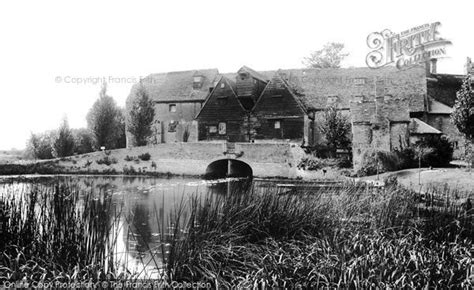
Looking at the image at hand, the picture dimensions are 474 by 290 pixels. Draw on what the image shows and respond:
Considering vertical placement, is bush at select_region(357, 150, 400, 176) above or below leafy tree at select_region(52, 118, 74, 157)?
below

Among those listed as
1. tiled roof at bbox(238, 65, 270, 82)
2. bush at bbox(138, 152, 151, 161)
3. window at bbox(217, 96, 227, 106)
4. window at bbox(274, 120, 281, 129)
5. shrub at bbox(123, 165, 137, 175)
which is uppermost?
tiled roof at bbox(238, 65, 270, 82)

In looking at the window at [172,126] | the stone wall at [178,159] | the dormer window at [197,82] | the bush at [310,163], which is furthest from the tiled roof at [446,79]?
the window at [172,126]

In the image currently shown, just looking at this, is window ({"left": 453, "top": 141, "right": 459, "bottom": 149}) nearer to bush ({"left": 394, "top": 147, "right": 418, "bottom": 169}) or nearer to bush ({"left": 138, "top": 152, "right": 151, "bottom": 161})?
bush ({"left": 394, "top": 147, "right": 418, "bottom": 169})

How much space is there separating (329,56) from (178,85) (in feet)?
40.2

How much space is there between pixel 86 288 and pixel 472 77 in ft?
53.2

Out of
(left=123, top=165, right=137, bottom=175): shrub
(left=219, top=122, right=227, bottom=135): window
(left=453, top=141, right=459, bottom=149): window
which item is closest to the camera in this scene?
(left=453, top=141, right=459, bottom=149): window

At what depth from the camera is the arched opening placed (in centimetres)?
2383

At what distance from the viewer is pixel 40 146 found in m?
24.5

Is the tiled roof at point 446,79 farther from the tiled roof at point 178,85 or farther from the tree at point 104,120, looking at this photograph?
the tree at point 104,120

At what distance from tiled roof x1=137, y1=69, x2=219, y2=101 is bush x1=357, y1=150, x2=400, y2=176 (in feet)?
48.0

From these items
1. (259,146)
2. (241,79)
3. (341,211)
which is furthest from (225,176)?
(341,211)

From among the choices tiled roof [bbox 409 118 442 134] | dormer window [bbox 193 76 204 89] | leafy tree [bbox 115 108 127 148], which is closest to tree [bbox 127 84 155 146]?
leafy tree [bbox 115 108 127 148]

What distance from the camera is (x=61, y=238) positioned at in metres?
5.70

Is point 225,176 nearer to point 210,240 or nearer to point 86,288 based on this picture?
point 210,240
